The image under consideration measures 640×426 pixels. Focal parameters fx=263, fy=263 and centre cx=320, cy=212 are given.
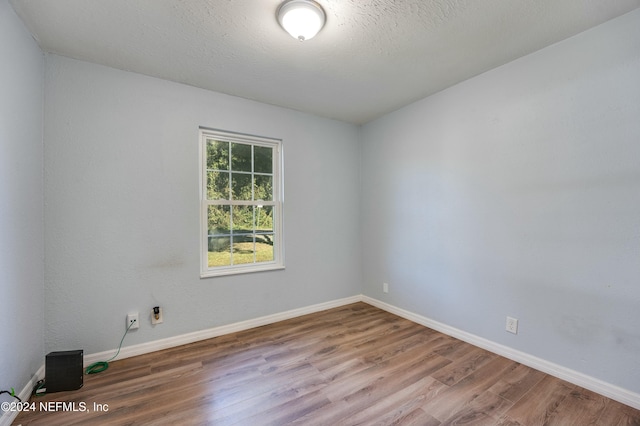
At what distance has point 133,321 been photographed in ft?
7.61

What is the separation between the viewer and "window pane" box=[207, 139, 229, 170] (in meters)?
2.81

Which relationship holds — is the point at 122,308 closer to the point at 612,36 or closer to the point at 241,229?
the point at 241,229

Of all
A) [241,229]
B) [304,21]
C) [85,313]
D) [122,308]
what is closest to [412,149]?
[304,21]

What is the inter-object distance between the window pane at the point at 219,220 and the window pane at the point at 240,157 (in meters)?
0.47

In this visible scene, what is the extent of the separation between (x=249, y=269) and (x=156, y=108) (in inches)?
72.4

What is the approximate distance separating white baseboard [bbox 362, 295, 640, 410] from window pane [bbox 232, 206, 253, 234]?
2169mm

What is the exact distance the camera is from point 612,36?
1.79 metres

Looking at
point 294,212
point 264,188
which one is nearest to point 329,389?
point 294,212

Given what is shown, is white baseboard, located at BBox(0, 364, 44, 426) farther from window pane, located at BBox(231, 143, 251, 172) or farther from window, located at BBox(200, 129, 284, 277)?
window pane, located at BBox(231, 143, 251, 172)

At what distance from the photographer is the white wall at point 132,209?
2104mm

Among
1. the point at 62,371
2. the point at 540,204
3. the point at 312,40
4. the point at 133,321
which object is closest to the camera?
the point at 62,371

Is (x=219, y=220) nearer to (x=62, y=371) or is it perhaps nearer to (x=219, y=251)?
(x=219, y=251)

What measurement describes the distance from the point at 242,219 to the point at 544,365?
3.00 metres

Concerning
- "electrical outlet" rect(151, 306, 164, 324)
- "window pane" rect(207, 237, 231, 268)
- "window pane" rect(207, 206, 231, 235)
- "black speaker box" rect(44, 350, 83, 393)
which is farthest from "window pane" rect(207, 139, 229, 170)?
"black speaker box" rect(44, 350, 83, 393)
